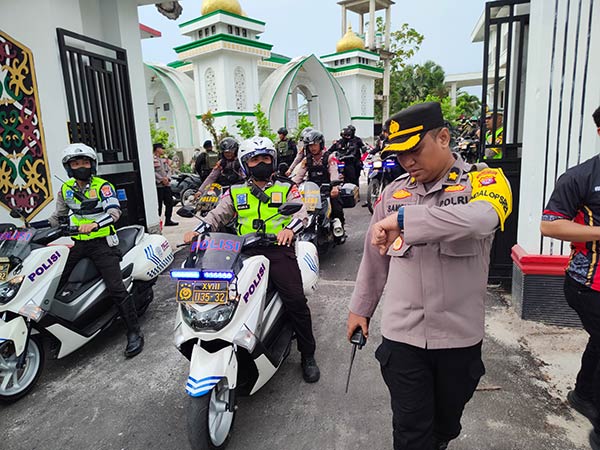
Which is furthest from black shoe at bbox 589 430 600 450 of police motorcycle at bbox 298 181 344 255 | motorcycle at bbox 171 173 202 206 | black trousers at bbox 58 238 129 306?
motorcycle at bbox 171 173 202 206

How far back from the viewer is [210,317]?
88.7 inches

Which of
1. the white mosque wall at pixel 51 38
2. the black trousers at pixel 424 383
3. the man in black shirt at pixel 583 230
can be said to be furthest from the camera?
the white mosque wall at pixel 51 38

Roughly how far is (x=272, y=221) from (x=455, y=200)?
1566mm

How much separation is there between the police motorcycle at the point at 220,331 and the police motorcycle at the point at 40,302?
1.27 meters

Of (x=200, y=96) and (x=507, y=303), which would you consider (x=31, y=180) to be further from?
(x=200, y=96)

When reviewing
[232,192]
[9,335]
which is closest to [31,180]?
[9,335]

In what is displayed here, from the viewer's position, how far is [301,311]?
9.50ft

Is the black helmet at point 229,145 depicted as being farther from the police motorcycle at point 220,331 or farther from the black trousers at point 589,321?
the black trousers at point 589,321

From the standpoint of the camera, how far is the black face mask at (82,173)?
11.2 ft

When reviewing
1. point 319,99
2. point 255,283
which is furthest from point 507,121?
point 319,99

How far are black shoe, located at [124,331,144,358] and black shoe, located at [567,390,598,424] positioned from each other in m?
3.08

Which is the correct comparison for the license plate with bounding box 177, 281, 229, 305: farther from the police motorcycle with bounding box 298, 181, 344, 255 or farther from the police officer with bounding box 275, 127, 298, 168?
the police officer with bounding box 275, 127, 298, 168

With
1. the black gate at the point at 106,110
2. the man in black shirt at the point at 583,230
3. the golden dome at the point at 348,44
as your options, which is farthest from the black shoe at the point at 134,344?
the golden dome at the point at 348,44

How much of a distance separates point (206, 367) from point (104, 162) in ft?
13.6
